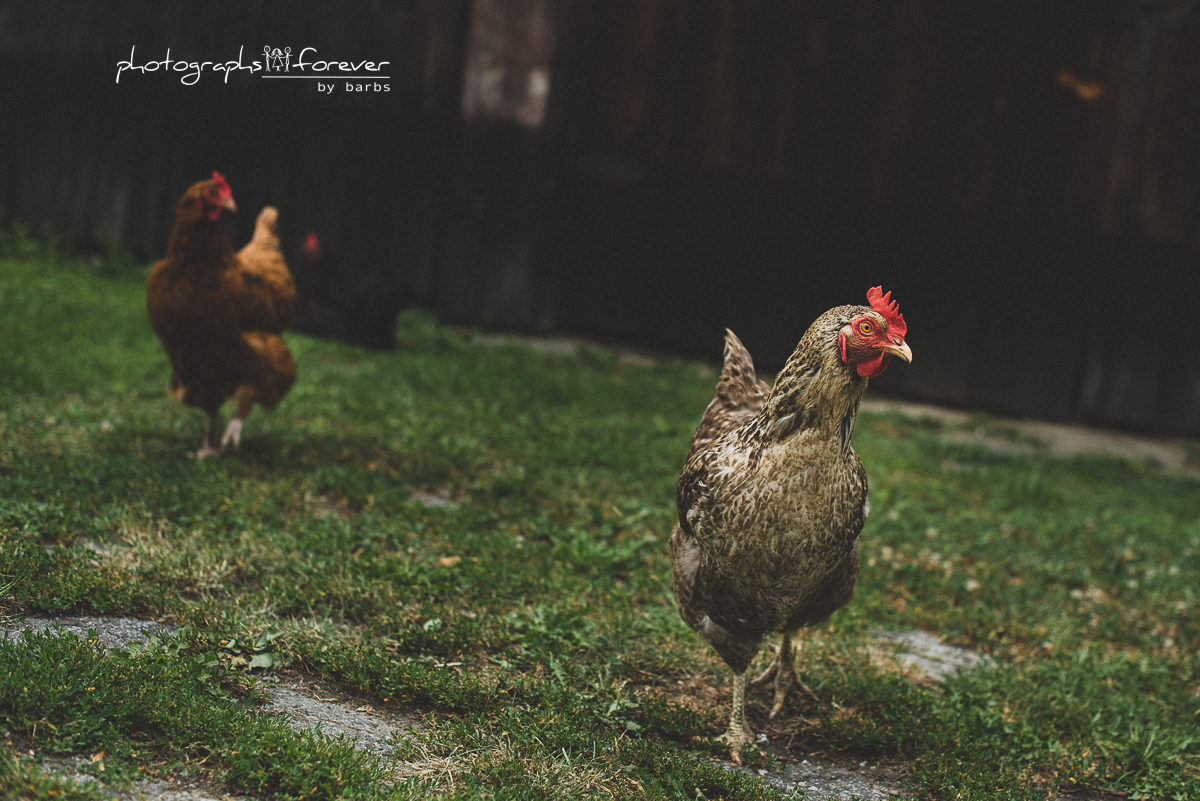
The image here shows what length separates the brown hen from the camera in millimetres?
4891

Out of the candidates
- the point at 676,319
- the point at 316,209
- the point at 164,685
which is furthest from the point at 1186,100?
the point at 164,685

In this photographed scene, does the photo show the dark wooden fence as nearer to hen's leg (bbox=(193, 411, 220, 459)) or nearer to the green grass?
the green grass

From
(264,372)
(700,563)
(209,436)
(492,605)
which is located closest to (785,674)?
(700,563)

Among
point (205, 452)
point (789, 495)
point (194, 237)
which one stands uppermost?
point (194, 237)

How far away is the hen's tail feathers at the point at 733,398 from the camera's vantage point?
11.8ft

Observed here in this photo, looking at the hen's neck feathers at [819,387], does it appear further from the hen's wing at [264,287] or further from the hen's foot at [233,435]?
the hen's foot at [233,435]

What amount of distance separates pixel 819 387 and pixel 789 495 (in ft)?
1.13

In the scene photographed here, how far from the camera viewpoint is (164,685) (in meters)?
2.79

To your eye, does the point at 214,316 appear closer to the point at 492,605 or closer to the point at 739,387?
the point at 492,605

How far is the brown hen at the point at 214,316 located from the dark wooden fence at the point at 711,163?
3259 millimetres

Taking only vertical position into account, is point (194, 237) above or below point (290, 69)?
below

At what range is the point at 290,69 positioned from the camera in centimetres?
955

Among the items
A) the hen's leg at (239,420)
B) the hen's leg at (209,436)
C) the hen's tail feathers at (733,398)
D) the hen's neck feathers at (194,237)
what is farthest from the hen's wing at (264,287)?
the hen's tail feathers at (733,398)

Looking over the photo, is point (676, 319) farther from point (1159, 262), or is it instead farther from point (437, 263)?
point (1159, 262)
